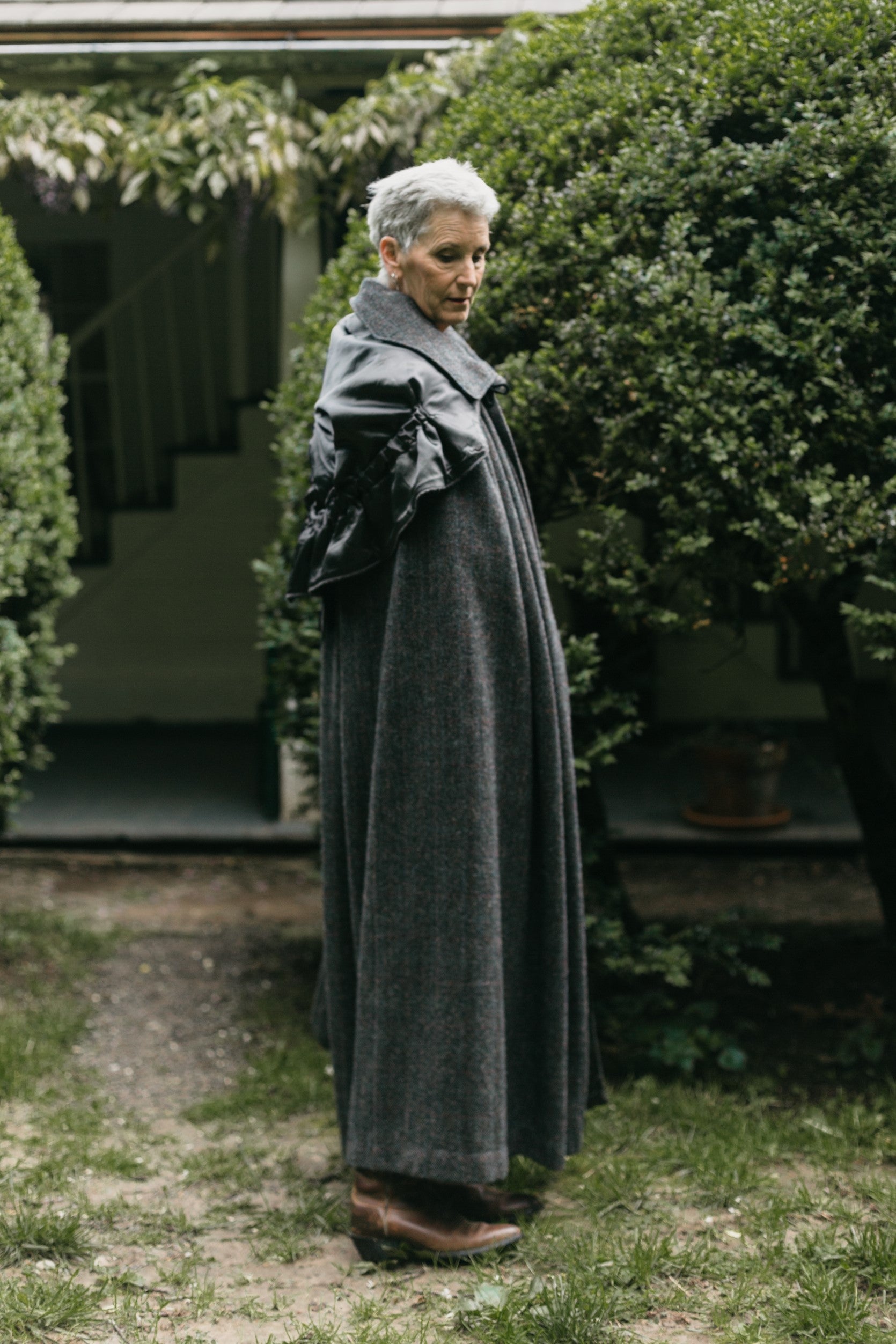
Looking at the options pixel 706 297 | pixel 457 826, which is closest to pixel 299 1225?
pixel 457 826

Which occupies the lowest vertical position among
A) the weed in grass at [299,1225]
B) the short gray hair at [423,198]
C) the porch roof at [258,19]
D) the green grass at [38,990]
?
the green grass at [38,990]

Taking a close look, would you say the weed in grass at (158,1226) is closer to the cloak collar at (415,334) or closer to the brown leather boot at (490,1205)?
the brown leather boot at (490,1205)

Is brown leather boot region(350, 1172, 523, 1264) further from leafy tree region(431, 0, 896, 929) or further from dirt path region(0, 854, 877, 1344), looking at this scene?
leafy tree region(431, 0, 896, 929)

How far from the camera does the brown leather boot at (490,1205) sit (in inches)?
107

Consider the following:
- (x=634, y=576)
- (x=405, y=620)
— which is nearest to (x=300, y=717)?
(x=634, y=576)

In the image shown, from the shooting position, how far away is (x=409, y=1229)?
264 centimetres

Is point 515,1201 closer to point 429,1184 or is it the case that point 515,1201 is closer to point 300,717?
point 429,1184

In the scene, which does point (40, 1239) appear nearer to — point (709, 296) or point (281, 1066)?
point (281, 1066)

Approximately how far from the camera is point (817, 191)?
2.98 meters

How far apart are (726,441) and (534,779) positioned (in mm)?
978

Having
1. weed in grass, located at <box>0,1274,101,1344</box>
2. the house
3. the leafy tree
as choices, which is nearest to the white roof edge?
the leafy tree

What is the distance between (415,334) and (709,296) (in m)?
0.88

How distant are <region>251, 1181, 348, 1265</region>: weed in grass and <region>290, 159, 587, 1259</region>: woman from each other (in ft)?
0.60

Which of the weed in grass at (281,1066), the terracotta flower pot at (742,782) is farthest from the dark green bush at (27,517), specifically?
the terracotta flower pot at (742,782)
